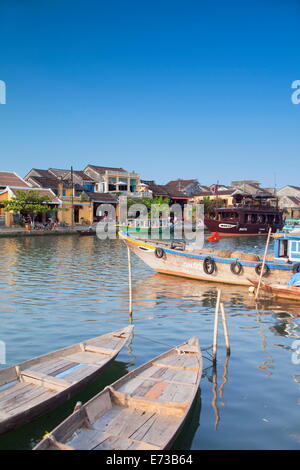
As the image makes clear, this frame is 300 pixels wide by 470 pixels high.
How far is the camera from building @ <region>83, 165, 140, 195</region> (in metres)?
71.2

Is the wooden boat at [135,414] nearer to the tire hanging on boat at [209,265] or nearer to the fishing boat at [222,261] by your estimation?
the fishing boat at [222,261]

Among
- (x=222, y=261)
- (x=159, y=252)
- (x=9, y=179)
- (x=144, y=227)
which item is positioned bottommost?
(x=222, y=261)

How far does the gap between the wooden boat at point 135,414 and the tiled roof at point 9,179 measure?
164 ft

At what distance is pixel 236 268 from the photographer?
20016mm

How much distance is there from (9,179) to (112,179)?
878 inches

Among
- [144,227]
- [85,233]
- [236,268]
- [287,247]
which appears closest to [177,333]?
[236,268]

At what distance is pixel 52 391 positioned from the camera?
308 inches

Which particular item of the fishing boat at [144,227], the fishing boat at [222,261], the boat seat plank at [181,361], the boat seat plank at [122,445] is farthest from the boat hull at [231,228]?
the boat seat plank at [122,445]

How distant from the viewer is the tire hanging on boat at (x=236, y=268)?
65.3ft

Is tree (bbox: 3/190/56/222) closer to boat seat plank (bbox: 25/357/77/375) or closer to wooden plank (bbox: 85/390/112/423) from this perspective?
boat seat plank (bbox: 25/357/77/375)

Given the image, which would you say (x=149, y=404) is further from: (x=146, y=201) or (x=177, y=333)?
(x=146, y=201)
